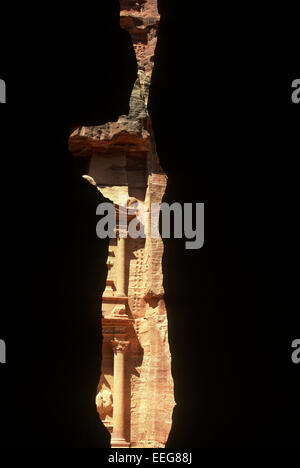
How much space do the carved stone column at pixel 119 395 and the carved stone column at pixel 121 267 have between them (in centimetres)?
78

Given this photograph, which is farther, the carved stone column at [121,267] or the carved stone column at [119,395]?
the carved stone column at [121,267]

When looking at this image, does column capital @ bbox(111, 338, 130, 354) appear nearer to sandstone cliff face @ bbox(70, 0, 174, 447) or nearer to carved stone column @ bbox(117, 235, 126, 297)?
sandstone cliff face @ bbox(70, 0, 174, 447)

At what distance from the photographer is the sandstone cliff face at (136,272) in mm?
10141

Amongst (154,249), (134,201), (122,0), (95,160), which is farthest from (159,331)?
(122,0)

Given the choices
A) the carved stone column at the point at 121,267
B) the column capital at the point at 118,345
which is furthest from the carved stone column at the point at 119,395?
the carved stone column at the point at 121,267

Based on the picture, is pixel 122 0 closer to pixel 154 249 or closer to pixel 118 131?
pixel 118 131

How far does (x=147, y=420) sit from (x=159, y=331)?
49.9 inches

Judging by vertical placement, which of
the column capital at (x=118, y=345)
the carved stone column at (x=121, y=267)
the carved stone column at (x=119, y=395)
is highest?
the carved stone column at (x=121, y=267)

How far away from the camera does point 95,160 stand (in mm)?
10984

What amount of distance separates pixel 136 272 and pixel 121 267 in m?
0.27

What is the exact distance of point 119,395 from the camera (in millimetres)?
10125

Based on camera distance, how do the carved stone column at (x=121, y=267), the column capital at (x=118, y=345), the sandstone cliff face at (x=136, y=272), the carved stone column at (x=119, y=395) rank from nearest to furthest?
the carved stone column at (x=119, y=395) < the sandstone cliff face at (x=136, y=272) < the column capital at (x=118, y=345) < the carved stone column at (x=121, y=267)

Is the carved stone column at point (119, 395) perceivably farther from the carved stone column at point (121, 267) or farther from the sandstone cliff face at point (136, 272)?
the carved stone column at point (121, 267)

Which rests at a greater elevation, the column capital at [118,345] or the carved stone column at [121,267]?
the carved stone column at [121,267]
